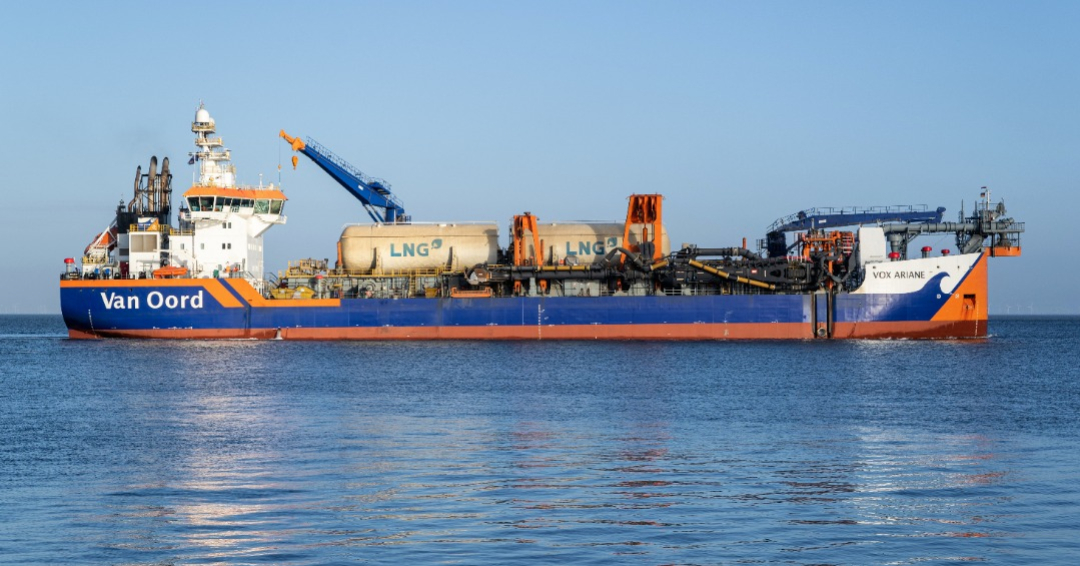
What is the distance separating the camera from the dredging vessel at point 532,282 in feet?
199

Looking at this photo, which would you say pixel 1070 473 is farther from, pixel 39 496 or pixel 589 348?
pixel 589 348

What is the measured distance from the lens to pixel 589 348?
5562 cm

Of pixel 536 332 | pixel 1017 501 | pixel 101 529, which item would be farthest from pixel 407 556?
pixel 536 332

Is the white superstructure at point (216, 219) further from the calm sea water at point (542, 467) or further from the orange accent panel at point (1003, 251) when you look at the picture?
the orange accent panel at point (1003, 251)

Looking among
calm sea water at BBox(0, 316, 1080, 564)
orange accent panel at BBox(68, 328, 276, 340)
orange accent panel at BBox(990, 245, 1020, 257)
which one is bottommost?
calm sea water at BBox(0, 316, 1080, 564)

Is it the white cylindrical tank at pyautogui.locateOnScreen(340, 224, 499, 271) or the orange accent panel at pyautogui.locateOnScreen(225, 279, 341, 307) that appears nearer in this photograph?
the orange accent panel at pyautogui.locateOnScreen(225, 279, 341, 307)

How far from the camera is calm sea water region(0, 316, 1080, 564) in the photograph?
14977mm

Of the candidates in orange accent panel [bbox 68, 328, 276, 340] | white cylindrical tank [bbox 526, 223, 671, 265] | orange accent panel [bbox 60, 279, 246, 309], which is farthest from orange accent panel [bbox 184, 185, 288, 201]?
white cylindrical tank [bbox 526, 223, 671, 265]

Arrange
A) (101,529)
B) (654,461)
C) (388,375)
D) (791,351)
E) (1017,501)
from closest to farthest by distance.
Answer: (101,529)
(1017,501)
(654,461)
(388,375)
(791,351)

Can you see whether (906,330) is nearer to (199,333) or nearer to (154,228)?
(199,333)

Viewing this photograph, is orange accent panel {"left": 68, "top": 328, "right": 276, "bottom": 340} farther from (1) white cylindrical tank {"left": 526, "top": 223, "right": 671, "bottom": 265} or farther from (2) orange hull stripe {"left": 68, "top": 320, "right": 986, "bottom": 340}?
(1) white cylindrical tank {"left": 526, "top": 223, "right": 671, "bottom": 265}

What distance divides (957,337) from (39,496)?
52599 millimetres

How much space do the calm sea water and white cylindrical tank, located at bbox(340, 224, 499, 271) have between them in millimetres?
23394

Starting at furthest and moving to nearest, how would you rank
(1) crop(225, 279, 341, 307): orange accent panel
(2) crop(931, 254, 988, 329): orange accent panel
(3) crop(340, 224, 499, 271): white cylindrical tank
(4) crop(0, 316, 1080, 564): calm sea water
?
(3) crop(340, 224, 499, 271): white cylindrical tank → (1) crop(225, 279, 341, 307): orange accent panel → (2) crop(931, 254, 988, 329): orange accent panel → (4) crop(0, 316, 1080, 564): calm sea water
